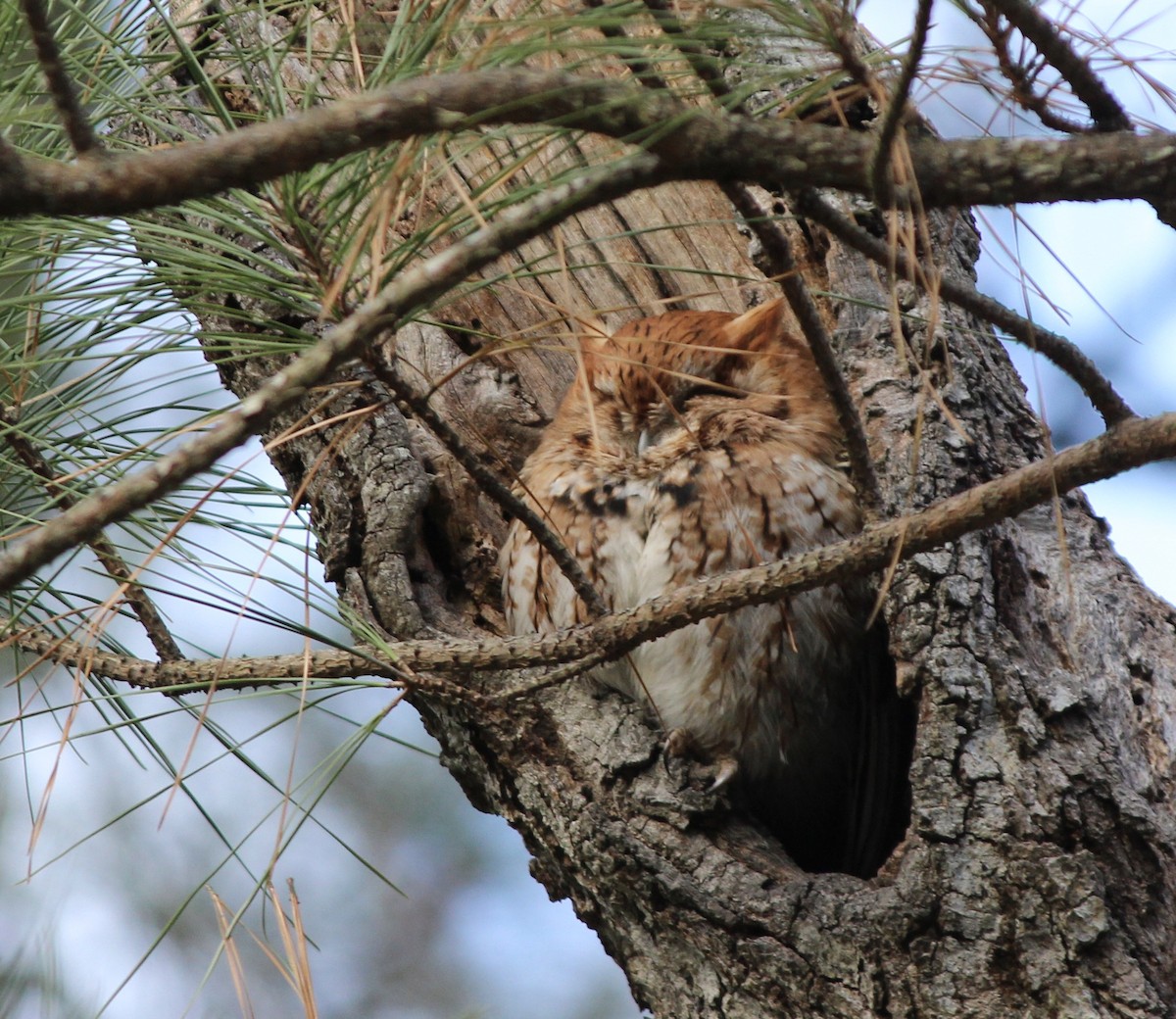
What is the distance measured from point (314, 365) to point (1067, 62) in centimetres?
83

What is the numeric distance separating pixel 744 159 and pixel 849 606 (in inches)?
55.0

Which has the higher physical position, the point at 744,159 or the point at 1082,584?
the point at 1082,584

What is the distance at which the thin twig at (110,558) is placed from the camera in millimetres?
1759

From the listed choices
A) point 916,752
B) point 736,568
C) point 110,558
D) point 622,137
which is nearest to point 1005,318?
point 622,137

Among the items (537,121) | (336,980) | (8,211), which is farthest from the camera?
(336,980)

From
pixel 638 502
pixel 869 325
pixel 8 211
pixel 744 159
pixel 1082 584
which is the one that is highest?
pixel 869 325

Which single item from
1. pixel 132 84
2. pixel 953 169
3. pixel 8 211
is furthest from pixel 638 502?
pixel 8 211

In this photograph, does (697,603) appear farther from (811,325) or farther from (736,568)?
(736,568)

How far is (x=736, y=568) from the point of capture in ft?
7.32

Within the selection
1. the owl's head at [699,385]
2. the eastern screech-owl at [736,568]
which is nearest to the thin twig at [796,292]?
the eastern screech-owl at [736,568]

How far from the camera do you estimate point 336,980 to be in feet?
16.1

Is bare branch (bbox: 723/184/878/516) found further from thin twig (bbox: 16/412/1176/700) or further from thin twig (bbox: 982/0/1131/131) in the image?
thin twig (bbox: 982/0/1131/131)

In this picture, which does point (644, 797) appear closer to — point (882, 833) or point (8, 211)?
point (882, 833)

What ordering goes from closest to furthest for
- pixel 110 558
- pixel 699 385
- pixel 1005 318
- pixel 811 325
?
pixel 1005 318
pixel 811 325
pixel 110 558
pixel 699 385
